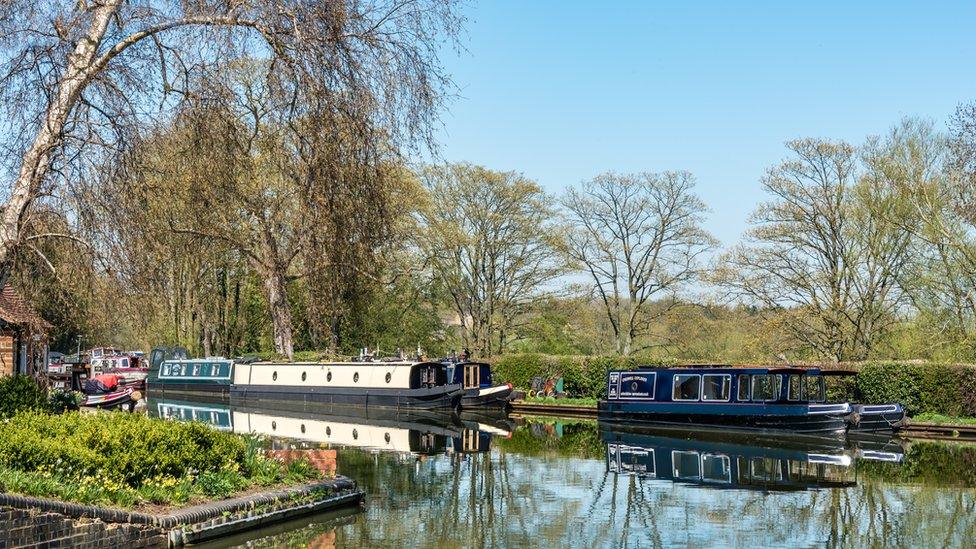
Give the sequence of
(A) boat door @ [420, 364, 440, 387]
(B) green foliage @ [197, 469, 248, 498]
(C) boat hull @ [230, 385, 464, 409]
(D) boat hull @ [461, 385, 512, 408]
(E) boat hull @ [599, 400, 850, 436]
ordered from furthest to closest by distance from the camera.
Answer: (A) boat door @ [420, 364, 440, 387]
(D) boat hull @ [461, 385, 512, 408]
(C) boat hull @ [230, 385, 464, 409]
(E) boat hull @ [599, 400, 850, 436]
(B) green foliage @ [197, 469, 248, 498]

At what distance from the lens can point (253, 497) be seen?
464 inches

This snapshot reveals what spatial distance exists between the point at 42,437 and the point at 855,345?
1195 inches

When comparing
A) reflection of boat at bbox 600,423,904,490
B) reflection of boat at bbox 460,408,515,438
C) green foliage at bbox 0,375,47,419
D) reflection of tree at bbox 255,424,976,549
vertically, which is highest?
green foliage at bbox 0,375,47,419

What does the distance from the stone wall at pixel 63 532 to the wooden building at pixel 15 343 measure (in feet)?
29.3

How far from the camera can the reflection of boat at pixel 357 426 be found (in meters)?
22.8

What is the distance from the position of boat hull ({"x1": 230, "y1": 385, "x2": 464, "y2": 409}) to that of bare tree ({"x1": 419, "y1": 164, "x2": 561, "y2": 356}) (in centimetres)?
935

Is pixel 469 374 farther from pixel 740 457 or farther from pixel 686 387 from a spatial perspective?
pixel 740 457

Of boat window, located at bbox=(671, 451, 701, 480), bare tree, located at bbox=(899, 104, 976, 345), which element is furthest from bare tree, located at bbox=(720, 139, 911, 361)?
boat window, located at bbox=(671, 451, 701, 480)

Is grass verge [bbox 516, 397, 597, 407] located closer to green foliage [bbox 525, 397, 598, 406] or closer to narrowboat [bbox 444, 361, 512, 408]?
green foliage [bbox 525, 397, 598, 406]

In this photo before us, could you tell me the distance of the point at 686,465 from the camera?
19312 mm

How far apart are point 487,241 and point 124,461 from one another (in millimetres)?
32580

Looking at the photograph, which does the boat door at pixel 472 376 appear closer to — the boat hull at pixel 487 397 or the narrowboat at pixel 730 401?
the boat hull at pixel 487 397

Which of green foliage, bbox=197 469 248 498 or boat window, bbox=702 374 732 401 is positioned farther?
boat window, bbox=702 374 732 401

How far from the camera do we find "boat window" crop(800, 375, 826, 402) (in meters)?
27.8
